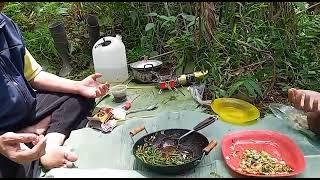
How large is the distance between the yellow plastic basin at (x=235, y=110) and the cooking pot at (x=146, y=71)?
1.98ft

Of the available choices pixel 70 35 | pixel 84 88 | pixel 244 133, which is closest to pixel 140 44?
pixel 70 35

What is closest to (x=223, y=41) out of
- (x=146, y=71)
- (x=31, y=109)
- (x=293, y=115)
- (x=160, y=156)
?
(x=146, y=71)

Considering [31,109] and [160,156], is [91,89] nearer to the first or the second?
[31,109]

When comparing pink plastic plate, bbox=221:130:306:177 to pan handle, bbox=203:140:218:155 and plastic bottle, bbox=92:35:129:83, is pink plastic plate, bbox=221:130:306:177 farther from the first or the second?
plastic bottle, bbox=92:35:129:83

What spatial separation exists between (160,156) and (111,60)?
1182 mm

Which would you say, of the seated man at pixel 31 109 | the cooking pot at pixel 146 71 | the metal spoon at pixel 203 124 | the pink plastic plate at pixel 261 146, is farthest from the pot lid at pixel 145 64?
the pink plastic plate at pixel 261 146

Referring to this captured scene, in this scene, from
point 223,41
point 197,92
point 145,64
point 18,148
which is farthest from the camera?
point 145,64

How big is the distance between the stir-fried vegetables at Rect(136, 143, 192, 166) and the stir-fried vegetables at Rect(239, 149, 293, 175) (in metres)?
0.25

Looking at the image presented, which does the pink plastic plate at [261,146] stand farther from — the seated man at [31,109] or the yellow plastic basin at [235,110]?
the seated man at [31,109]

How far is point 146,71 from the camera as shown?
2.87 metres

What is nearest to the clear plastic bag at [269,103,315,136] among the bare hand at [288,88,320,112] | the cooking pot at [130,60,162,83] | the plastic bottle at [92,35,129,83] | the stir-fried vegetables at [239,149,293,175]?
the bare hand at [288,88,320,112]

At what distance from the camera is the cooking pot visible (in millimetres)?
2871

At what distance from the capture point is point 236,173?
1786 millimetres

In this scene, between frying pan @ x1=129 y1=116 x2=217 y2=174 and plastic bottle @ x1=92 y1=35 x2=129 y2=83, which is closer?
frying pan @ x1=129 y1=116 x2=217 y2=174
